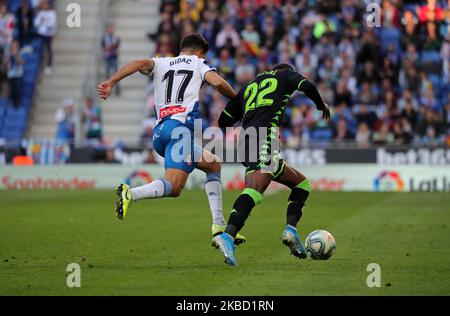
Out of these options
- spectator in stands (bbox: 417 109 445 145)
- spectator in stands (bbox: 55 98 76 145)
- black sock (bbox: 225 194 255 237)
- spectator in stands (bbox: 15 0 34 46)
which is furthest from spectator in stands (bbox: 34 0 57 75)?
black sock (bbox: 225 194 255 237)

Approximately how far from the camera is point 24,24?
3145cm

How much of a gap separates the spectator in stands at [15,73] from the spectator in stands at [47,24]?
3.48ft

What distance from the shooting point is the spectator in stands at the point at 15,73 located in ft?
99.5

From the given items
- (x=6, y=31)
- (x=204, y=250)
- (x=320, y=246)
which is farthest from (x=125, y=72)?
(x=6, y=31)

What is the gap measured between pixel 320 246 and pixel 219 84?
2171mm

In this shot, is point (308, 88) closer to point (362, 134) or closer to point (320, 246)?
point (320, 246)

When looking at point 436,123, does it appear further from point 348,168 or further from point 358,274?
point 358,274

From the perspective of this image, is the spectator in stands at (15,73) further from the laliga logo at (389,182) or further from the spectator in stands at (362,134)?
the laliga logo at (389,182)

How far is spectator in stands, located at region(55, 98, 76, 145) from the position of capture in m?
29.0

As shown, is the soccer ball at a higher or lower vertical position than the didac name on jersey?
lower

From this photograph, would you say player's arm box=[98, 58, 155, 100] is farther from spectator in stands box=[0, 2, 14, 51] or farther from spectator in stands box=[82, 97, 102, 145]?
spectator in stands box=[0, 2, 14, 51]

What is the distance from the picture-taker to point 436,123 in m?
27.1

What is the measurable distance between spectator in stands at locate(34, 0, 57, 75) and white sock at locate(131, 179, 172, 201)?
20.2 metres

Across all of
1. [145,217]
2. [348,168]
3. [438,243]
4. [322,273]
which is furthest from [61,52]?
[322,273]
